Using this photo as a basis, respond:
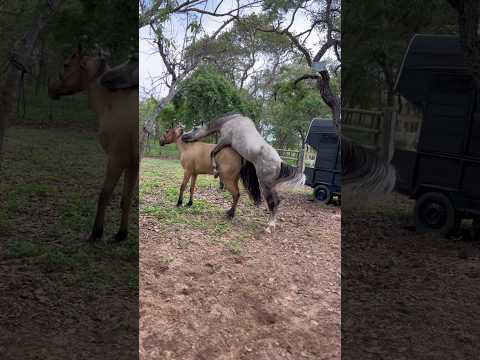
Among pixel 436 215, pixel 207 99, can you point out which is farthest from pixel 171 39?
pixel 436 215

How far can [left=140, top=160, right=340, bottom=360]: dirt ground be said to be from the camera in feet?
12.3

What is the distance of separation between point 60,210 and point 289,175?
1.88 metres

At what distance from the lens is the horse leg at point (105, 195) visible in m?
3.62

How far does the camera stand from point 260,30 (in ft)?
13.3

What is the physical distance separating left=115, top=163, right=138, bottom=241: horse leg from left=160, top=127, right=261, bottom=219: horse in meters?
0.44

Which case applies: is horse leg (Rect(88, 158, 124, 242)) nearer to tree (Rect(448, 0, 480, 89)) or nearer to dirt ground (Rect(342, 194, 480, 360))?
dirt ground (Rect(342, 194, 480, 360))

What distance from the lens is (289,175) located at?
13.3ft

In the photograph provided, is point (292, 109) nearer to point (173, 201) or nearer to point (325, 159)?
point (325, 159)

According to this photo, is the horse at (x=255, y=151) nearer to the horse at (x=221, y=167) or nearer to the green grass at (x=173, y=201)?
the horse at (x=221, y=167)

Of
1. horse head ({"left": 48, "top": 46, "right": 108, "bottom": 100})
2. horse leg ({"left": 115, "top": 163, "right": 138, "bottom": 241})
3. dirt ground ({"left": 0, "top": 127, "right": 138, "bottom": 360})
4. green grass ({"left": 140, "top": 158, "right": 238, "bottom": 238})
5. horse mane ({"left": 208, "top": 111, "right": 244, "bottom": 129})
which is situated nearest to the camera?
dirt ground ({"left": 0, "top": 127, "right": 138, "bottom": 360})

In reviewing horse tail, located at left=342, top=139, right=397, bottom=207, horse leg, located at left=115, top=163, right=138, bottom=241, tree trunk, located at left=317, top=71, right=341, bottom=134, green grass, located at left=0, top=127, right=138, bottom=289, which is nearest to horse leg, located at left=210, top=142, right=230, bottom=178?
horse leg, located at left=115, top=163, right=138, bottom=241

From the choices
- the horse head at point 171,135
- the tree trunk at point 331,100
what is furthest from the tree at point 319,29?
the horse head at point 171,135

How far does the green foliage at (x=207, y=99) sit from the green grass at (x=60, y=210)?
78 cm

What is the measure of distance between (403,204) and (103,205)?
2.47 m
